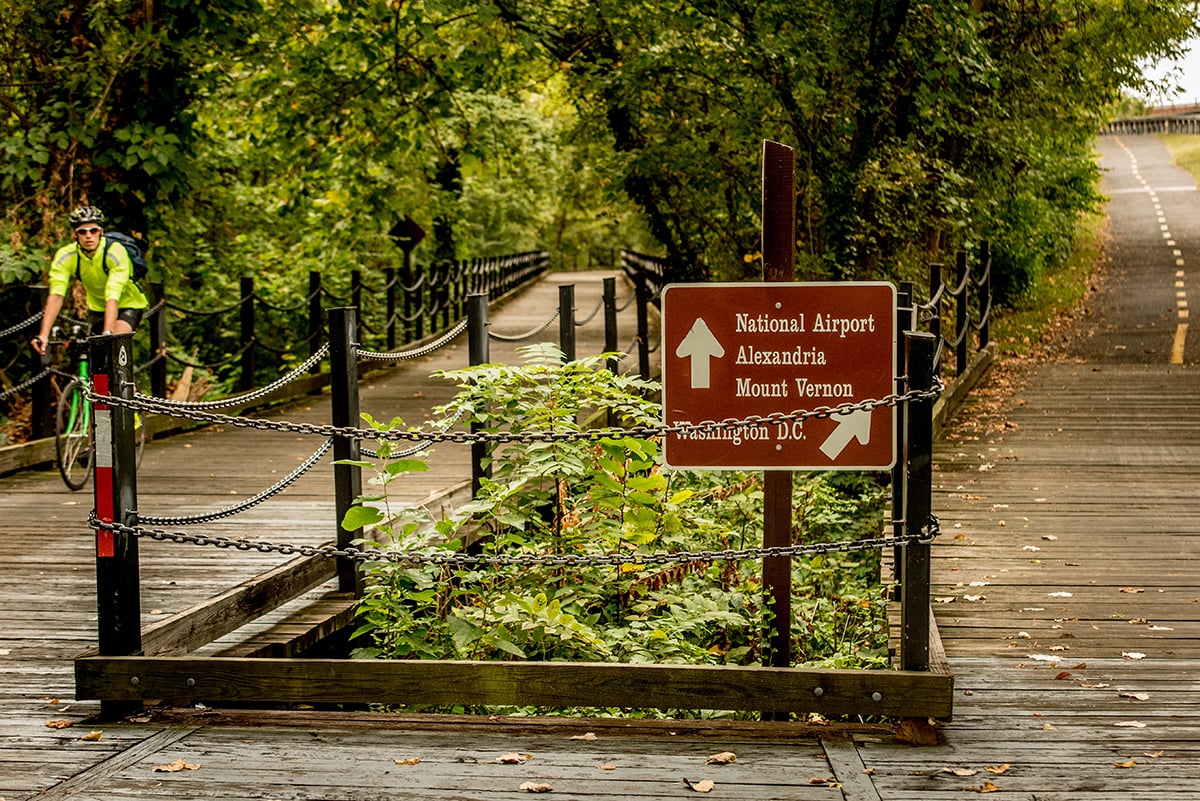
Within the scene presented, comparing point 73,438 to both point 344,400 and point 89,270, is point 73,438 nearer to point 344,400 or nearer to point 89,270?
point 89,270

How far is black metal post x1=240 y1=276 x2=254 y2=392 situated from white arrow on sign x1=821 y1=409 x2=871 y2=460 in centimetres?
1102

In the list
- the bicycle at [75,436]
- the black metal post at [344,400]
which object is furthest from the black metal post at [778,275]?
the bicycle at [75,436]

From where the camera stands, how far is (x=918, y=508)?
4.98 m

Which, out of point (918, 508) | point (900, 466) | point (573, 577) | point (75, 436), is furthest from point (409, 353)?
point (918, 508)

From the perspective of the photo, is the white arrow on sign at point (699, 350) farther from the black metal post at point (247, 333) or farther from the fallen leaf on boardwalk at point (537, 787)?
the black metal post at point (247, 333)

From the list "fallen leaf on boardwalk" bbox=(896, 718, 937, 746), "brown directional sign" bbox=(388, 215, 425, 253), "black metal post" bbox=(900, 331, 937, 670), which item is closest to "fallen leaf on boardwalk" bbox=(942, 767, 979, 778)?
"fallen leaf on boardwalk" bbox=(896, 718, 937, 746)

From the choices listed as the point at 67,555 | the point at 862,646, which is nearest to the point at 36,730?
the point at 67,555

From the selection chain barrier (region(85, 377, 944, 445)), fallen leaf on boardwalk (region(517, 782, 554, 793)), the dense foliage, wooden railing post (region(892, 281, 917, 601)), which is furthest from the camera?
wooden railing post (region(892, 281, 917, 601))

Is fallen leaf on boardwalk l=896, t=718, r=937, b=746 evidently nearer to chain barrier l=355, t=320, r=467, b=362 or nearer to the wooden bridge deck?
the wooden bridge deck

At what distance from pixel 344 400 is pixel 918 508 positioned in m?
3.15

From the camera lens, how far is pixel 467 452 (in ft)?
39.9

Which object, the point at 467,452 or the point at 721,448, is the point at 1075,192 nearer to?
the point at 467,452

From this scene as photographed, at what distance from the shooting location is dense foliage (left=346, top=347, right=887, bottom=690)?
243 inches

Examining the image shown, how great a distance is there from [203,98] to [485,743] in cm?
1189
